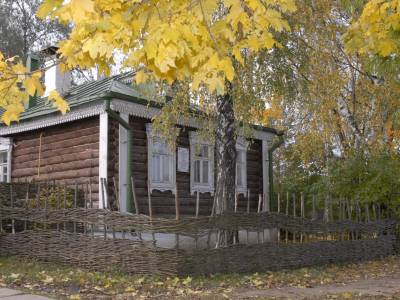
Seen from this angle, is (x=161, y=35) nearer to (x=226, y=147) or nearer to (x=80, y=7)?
(x=80, y=7)

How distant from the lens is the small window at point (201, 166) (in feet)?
52.6

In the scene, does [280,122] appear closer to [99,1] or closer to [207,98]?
[207,98]

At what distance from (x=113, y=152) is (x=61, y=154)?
7.14 feet

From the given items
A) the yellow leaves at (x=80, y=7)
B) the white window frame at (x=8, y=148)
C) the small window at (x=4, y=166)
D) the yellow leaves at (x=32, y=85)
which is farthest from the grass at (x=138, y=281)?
the small window at (x=4, y=166)

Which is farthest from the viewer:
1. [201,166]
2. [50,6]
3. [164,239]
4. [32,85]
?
[201,166]

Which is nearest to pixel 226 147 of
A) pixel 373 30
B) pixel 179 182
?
pixel 179 182

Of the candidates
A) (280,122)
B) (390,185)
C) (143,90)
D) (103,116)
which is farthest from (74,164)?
(280,122)

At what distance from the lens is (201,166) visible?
54.0 ft

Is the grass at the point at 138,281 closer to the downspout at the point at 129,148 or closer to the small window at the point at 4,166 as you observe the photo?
the downspout at the point at 129,148

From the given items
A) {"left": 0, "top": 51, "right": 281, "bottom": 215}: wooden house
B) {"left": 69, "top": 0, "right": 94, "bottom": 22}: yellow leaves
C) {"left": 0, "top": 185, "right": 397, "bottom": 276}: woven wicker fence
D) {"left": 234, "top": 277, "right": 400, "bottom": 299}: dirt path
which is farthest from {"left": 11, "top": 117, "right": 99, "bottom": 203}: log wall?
{"left": 69, "top": 0, "right": 94, "bottom": 22}: yellow leaves

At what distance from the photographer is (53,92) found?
16.2 feet

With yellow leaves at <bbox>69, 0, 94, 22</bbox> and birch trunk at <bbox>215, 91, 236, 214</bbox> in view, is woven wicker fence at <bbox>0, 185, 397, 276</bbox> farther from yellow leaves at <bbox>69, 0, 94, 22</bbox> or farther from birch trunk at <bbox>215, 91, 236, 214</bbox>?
yellow leaves at <bbox>69, 0, 94, 22</bbox>

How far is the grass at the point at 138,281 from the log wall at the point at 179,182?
4.41 metres

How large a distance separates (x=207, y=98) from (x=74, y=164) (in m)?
4.41
